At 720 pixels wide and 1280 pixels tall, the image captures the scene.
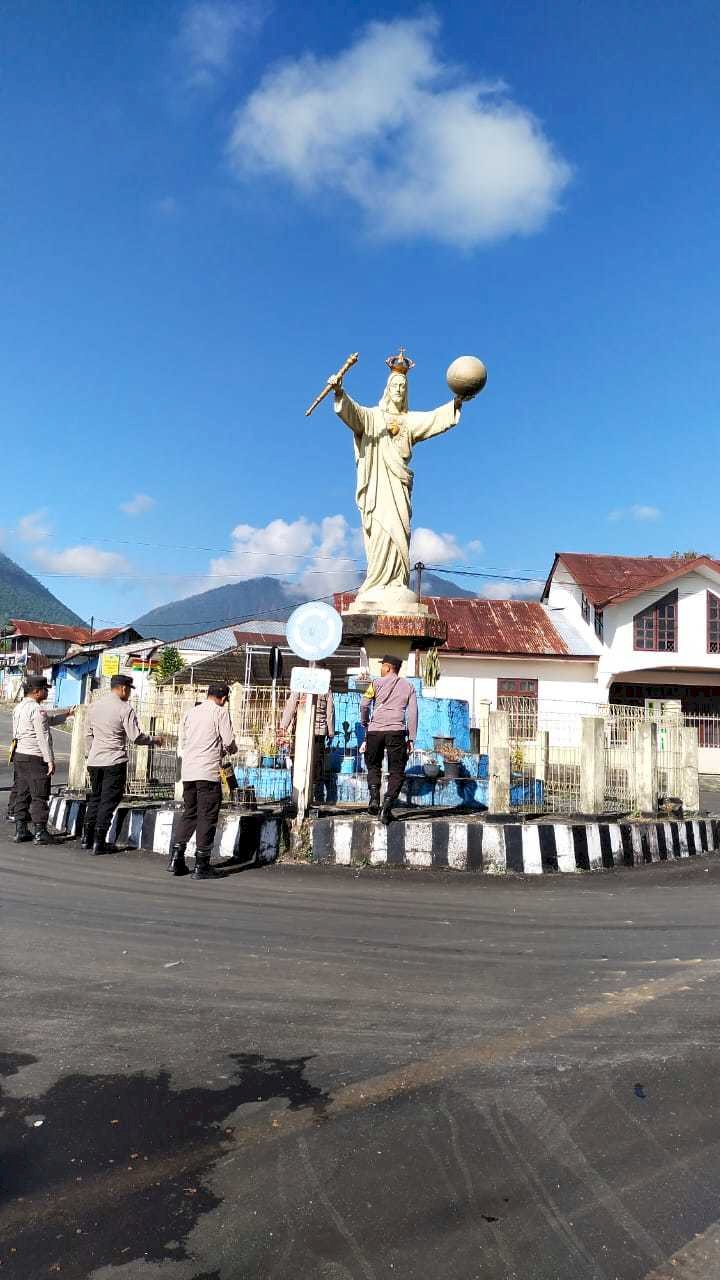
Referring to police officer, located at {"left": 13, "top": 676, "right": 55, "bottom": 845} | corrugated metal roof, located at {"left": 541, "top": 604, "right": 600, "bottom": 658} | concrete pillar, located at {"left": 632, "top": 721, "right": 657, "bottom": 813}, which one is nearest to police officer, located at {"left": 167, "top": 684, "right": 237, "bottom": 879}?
police officer, located at {"left": 13, "top": 676, "right": 55, "bottom": 845}

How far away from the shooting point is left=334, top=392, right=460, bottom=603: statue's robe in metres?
13.0

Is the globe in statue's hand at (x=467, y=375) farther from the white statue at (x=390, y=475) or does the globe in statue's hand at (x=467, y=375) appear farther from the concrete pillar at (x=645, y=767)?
the concrete pillar at (x=645, y=767)

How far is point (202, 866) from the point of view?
770 cm

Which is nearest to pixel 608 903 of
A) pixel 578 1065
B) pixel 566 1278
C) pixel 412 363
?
pixel 578 1065

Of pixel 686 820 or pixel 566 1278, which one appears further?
pixel 686 820

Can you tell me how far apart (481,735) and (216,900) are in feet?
19.7

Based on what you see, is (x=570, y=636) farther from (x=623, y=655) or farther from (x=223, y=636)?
(x=223, y=636)

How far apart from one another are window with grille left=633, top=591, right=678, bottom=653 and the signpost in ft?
74.2

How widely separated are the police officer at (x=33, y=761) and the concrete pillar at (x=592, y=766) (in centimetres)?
567

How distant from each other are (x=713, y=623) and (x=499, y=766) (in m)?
23.5

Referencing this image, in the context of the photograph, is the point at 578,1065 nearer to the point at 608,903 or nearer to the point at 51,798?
the point at 608,903

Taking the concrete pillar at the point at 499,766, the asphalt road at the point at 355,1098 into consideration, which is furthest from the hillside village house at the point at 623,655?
the asphalt road at the point at 355,1098

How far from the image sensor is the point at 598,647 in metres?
30.2

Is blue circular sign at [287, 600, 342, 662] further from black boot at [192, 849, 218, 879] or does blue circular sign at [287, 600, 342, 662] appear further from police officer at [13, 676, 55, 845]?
police officer at [13, 676, 55, 845]
